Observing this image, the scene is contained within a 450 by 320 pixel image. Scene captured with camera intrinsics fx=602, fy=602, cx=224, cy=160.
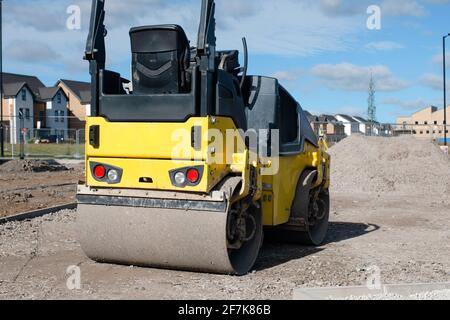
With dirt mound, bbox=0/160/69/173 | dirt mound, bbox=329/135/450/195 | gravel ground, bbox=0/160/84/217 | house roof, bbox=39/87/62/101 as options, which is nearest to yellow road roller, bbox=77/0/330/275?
gravel ground, bbox=0/160/84/217

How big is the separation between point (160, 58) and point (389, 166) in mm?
14909

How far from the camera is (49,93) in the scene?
6575 centimetres

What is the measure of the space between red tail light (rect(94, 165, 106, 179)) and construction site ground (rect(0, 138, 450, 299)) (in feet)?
3.41

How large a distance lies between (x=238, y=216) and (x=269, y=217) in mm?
→ 805

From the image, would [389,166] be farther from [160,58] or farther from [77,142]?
[77,142]

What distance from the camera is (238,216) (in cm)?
644

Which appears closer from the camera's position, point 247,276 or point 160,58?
point 160,58

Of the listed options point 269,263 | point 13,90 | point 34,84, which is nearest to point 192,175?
point 269,263

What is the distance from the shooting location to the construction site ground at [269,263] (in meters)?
5.82

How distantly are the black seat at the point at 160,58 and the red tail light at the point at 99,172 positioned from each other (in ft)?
3.03

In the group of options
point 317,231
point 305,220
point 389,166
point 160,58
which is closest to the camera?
point 160,58

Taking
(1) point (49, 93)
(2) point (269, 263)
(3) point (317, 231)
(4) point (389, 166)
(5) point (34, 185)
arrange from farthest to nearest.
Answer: (1) point (49, 93) → (4) point (389, 166) → (5) point (34, 185) → (3) point (317, 231) → (2) point (269, 263)

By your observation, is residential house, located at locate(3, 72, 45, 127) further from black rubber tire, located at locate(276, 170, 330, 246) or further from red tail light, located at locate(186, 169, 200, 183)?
red tail light, located at locate(186, 169, 200, 183)

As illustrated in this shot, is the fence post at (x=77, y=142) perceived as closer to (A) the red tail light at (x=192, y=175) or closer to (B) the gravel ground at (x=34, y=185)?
(B) the gravel ground at (x=34, y=185)
